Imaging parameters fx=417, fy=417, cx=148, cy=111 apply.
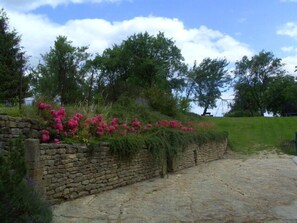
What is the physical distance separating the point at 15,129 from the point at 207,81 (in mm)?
68256

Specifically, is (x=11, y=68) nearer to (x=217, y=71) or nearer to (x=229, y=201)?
(x=229, y=201)

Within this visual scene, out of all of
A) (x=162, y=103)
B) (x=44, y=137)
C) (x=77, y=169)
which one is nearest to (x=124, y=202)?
(x=77, y=169)

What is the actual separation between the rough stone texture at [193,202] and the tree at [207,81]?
195ft

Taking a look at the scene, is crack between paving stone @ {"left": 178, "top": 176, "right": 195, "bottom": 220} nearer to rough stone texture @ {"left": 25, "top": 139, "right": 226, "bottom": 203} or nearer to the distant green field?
rough stone texture @ {"left": 25, "top": 139, "right": 226, "bottom": 203}

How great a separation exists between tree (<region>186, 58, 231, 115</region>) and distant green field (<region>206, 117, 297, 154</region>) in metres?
32.0

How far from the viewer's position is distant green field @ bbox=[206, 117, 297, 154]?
3050cm

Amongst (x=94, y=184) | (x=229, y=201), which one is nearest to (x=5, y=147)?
(x=94, y=184)

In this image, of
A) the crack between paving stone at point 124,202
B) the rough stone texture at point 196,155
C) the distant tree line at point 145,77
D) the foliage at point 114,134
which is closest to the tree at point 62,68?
the distant tree line at point 145,77

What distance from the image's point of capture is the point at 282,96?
225 feet

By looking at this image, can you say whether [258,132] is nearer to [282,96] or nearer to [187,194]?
[187,194]

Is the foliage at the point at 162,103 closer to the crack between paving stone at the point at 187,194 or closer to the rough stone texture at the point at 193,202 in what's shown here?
the rough stone texture at the point at 193,202

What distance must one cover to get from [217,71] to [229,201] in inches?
2743

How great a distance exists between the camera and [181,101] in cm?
A: 3080

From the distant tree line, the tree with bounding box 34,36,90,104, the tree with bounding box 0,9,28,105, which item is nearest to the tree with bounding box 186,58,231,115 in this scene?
the distant tree line
